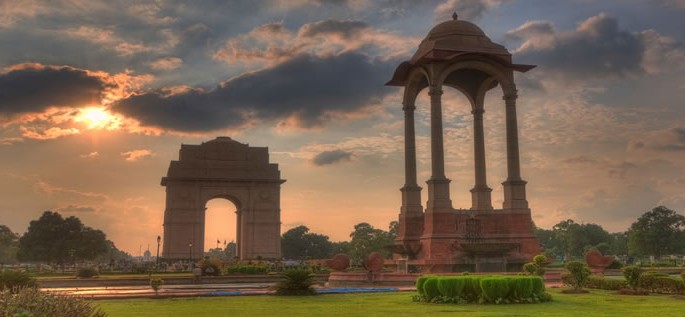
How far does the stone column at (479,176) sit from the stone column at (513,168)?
3.96ft

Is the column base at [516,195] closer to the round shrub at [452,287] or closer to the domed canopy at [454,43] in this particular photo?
the domed canopy at [454,43]

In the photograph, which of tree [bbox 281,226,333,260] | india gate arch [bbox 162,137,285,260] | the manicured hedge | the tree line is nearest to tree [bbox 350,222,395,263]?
the tree line

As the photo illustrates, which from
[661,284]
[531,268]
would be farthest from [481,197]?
[661,284]

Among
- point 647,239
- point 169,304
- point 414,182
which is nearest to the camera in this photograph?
point 169,304

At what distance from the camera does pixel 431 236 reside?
33562mm

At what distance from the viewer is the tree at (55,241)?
9250 cm

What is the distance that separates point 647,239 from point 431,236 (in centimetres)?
6524

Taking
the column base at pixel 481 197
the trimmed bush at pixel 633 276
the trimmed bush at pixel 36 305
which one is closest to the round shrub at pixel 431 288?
the trimmed bush at pixel 633 276

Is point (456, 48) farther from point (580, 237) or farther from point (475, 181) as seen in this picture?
point (580, 237)

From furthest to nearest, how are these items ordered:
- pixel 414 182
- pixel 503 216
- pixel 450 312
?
pixel 414 182 → pixel 503 216 → pixel 450 312

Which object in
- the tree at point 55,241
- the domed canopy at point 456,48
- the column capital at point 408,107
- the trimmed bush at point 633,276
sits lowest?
the trimmed bush at point 633,276

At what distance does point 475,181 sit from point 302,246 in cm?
8846

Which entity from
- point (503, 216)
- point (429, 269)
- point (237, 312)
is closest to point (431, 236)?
point (429, 269)

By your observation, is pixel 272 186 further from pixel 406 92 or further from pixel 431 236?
pixel 431 236
